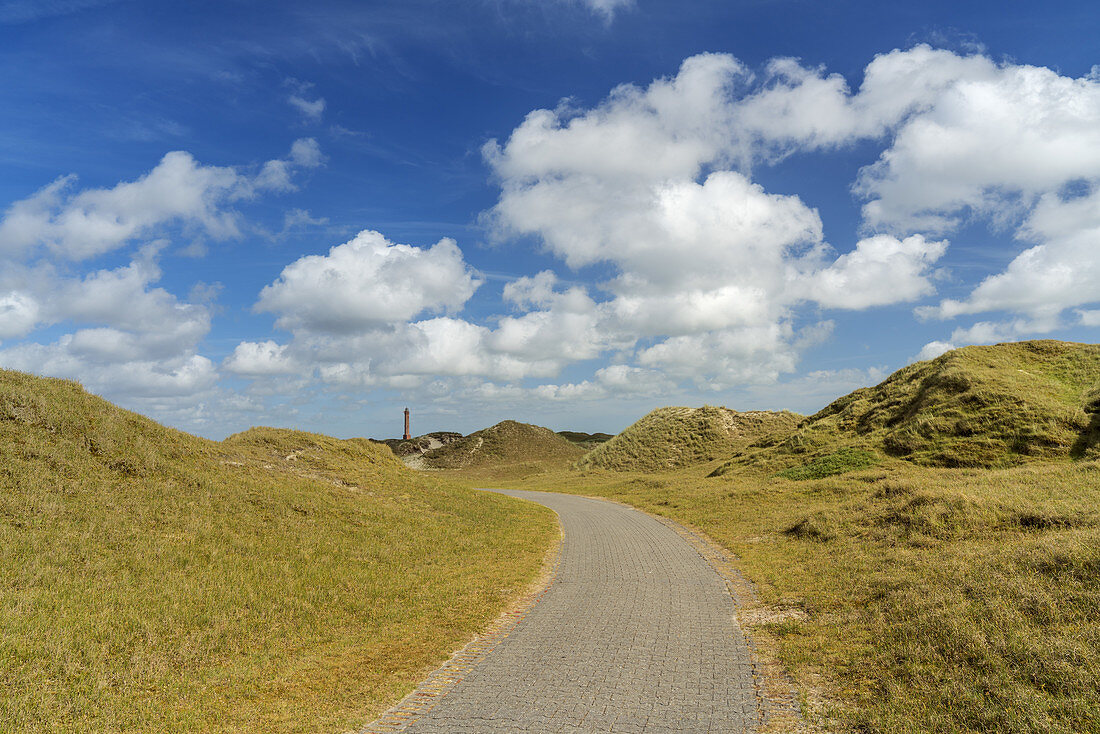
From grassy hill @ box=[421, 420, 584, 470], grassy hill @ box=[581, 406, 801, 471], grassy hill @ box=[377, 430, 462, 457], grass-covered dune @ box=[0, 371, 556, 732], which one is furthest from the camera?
grassy hill @ box=[377, 430, 462, 457]

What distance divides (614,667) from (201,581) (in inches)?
311

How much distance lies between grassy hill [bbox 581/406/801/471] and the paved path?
1613 inches

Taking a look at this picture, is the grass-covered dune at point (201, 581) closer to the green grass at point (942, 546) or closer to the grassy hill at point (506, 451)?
the green grass at point (942, 546)

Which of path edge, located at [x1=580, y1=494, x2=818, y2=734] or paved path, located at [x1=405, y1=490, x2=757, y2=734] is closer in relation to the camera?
path edge, located at [x1=580, y1=494, x2=818, y2=734]

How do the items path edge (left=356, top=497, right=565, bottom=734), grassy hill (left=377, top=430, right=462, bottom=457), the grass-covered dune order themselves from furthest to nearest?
grassy hill (left=377, top=430, right=462, bottom=457), the grass-covered dune, path edge (left=356, top=497, right=565, bottom=734)

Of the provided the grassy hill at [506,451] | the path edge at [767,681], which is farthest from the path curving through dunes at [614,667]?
the grassy hill at [506,451]

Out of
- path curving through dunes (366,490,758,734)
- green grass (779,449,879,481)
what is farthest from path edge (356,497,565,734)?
green grass (779,449,879,481)

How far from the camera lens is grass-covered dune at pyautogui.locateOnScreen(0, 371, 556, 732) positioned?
6625 millimetres

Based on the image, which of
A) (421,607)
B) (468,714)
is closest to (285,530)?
(421,607)

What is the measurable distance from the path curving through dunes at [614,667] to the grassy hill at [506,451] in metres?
56.8

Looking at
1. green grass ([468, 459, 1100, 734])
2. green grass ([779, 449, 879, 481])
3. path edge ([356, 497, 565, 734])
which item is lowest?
path edge ([356, 497, 565, 734])

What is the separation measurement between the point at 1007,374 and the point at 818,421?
11.4 metres

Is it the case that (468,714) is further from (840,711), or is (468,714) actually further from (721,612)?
(721,612)

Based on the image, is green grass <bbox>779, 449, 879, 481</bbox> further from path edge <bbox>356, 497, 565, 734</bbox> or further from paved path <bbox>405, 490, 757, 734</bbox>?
path edge <bbox>356, 497, 565, 734</bbox>
